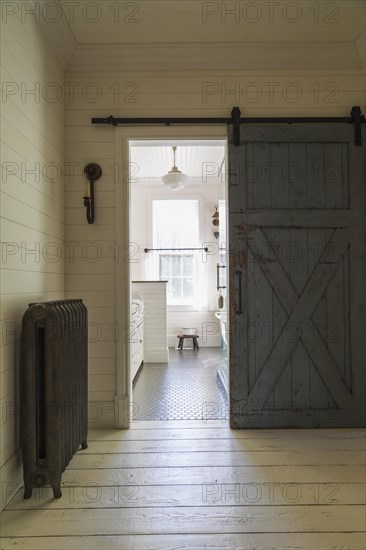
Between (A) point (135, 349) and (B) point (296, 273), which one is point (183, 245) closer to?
(A) point (135, 349)

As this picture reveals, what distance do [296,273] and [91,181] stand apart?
175 cm

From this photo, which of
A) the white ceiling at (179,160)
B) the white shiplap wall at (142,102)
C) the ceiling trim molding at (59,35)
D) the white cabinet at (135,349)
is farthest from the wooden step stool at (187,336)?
the ceiling trim molding at (59,35)

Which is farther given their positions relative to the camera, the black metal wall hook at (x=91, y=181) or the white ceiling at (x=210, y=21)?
the black metal wall hook at (x=91, y=181)

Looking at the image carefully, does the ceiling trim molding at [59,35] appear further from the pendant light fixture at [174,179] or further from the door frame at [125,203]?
the pendant light fixture at [174,179]

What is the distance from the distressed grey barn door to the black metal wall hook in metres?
1.06

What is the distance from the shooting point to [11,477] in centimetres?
178

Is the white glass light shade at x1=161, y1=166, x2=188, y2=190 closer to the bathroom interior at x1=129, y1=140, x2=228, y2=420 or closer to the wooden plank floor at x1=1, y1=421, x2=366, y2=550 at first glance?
the bathroom interior at x1=129, y1=140, x2=228, y2=420

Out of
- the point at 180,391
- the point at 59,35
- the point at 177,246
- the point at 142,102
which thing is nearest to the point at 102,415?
the point at 180,391

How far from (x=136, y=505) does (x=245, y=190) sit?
2161 millimetres

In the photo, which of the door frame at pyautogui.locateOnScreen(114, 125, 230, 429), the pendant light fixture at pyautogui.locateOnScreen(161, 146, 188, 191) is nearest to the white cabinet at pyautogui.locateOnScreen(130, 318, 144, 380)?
the door frame at pyautogui.locateOnScreen(114, 125, 230, 429)

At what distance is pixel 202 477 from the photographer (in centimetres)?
192

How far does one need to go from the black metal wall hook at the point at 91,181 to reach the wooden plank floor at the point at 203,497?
1660 mm

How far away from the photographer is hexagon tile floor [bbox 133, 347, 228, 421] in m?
2.82

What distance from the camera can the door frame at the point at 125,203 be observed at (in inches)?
103
